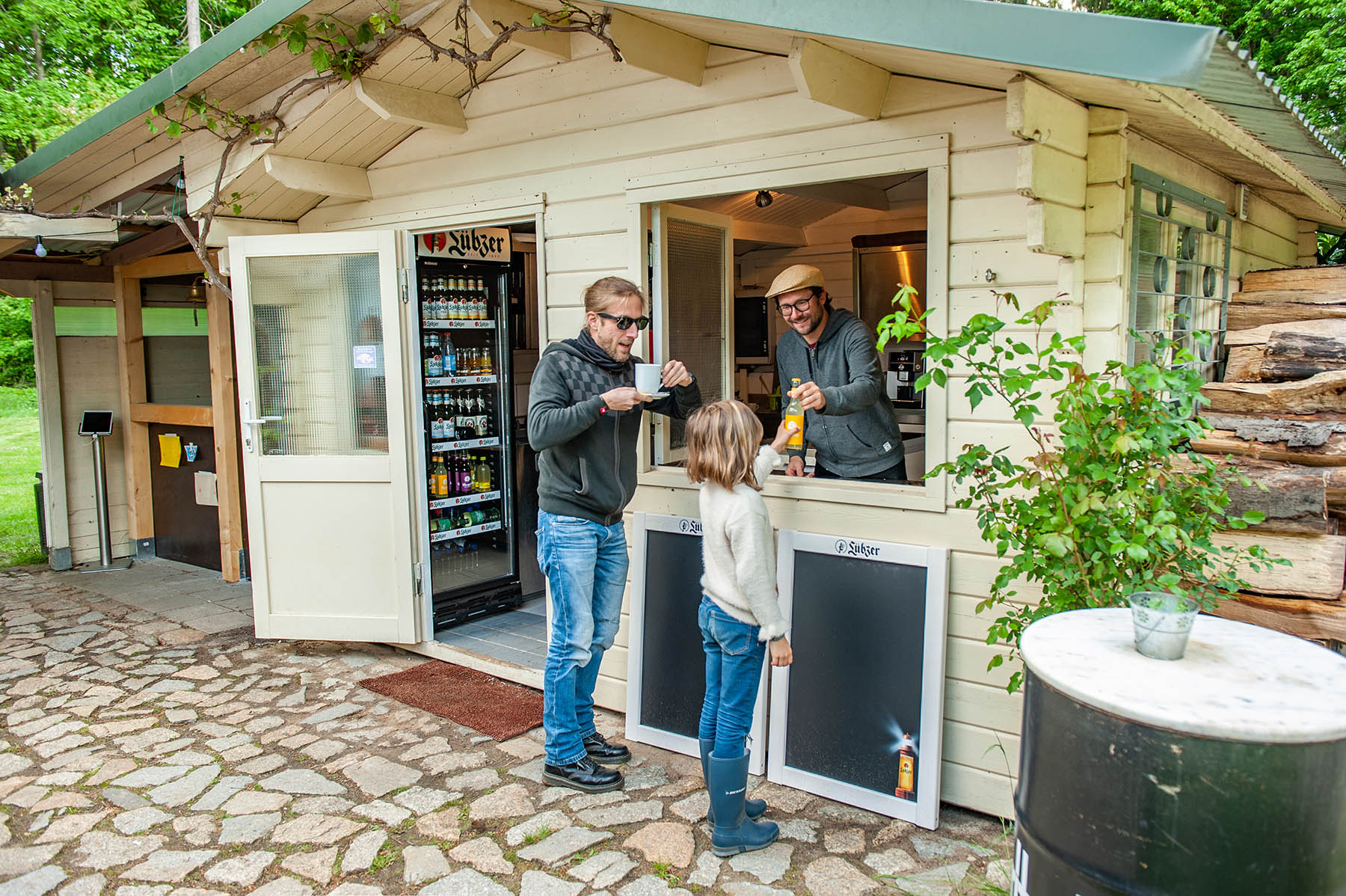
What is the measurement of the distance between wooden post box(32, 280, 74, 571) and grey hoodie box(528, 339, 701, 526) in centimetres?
601

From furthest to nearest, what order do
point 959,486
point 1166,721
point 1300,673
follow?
point 959,486, point 1300,673, point 1166,721

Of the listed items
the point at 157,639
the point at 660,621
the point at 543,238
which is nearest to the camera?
the point at 660,621

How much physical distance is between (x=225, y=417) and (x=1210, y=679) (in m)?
6.60

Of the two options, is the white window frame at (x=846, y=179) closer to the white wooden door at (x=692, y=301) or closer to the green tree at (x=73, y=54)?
the white wooden door at (x=692, y=301)

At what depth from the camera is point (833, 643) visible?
3.47 m

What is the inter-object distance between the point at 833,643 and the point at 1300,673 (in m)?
1.87

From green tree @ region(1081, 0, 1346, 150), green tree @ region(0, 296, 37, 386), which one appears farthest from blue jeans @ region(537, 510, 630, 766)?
green tree @ region(0, 296, 37, 386)

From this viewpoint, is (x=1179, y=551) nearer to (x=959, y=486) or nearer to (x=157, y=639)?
(x=959, y=486)

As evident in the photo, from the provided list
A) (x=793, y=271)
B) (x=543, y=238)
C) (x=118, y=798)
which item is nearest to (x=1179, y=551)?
(x=793, y=271)

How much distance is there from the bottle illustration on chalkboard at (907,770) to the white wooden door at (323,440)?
2838mm

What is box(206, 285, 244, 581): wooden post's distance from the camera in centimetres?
671

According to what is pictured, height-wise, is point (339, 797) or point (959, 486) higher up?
point (959, 486)

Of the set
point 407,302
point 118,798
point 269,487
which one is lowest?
point 118,798

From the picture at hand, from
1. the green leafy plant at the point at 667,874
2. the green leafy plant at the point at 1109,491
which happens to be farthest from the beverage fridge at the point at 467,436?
the green leafy plant at the point at 1109,491
